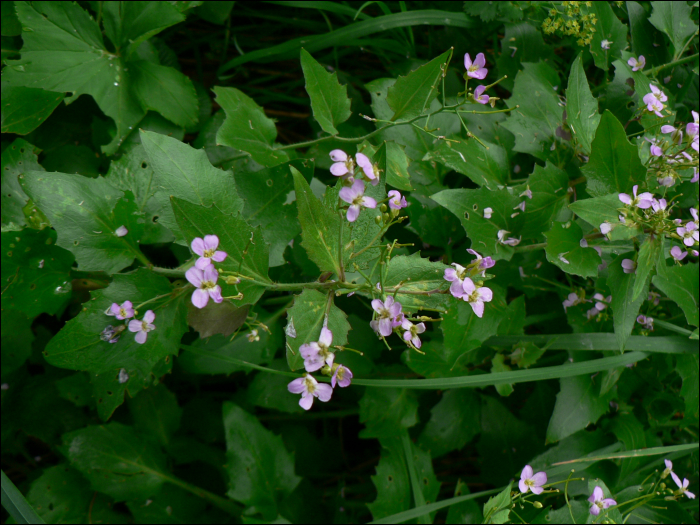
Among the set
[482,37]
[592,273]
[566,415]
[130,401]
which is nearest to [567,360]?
[566,415]

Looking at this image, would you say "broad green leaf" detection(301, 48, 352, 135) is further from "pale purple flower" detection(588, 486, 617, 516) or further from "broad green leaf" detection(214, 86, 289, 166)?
"pale purple flower" detection(588, 486, 617, 516)

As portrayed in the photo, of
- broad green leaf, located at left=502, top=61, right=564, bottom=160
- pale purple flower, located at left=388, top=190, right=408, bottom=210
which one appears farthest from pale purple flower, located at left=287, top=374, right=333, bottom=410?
broad green leaf, located at left=502, top=61, right=564, bottom=160

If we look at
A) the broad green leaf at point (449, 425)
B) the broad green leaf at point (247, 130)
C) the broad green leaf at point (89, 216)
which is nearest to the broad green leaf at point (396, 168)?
the broad green leaf at point (247, 130)

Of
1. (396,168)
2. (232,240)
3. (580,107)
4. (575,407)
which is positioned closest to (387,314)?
(232,240)

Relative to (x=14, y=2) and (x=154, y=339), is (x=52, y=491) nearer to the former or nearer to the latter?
(x=154, y=339)

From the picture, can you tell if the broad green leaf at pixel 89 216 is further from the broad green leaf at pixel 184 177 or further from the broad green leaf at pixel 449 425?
the broad green leaf at pixel 449 425

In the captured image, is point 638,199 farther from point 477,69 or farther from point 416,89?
point 416,89
